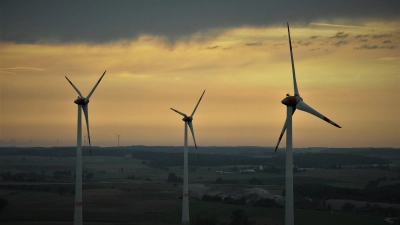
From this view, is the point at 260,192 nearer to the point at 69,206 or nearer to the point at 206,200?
the point at 206,200

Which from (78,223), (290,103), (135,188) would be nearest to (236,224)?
(78,223)

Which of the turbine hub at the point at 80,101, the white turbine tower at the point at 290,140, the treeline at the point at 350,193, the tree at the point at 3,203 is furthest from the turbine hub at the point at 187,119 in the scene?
the treeline at the point at 350,193

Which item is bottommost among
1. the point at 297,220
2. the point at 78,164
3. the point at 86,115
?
the point at 297,220

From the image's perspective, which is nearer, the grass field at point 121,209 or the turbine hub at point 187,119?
the turbine hub at point 187,119

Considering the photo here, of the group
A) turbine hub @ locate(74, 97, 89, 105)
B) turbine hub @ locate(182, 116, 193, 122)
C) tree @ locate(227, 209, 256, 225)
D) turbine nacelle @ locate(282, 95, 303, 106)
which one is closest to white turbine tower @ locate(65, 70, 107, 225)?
turbine hub @ locate(74, 97, 89, 105)

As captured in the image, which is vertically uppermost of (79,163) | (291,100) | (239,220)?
(291,100)

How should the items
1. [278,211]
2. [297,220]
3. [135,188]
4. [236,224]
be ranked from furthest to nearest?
1. [135,188]
2. [278,211]
3. [297,220]
4. [236,224]

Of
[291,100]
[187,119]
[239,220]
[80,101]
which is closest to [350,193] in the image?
[239,220]

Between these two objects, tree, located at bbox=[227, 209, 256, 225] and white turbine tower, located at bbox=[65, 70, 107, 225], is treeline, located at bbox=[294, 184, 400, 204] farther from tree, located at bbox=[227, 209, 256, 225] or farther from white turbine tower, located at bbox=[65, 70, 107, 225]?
white turbine tower, located at bbox=[65, 70, 107, 225]

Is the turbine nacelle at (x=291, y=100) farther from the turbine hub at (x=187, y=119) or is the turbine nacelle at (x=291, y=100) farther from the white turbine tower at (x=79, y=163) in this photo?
the turbine hub at (x=187, y=119)

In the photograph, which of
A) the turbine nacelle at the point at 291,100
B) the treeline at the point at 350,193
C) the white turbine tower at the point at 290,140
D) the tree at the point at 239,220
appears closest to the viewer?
the white turbine tower at the point at 290,140

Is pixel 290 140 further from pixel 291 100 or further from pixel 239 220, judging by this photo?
pixel 239 220
